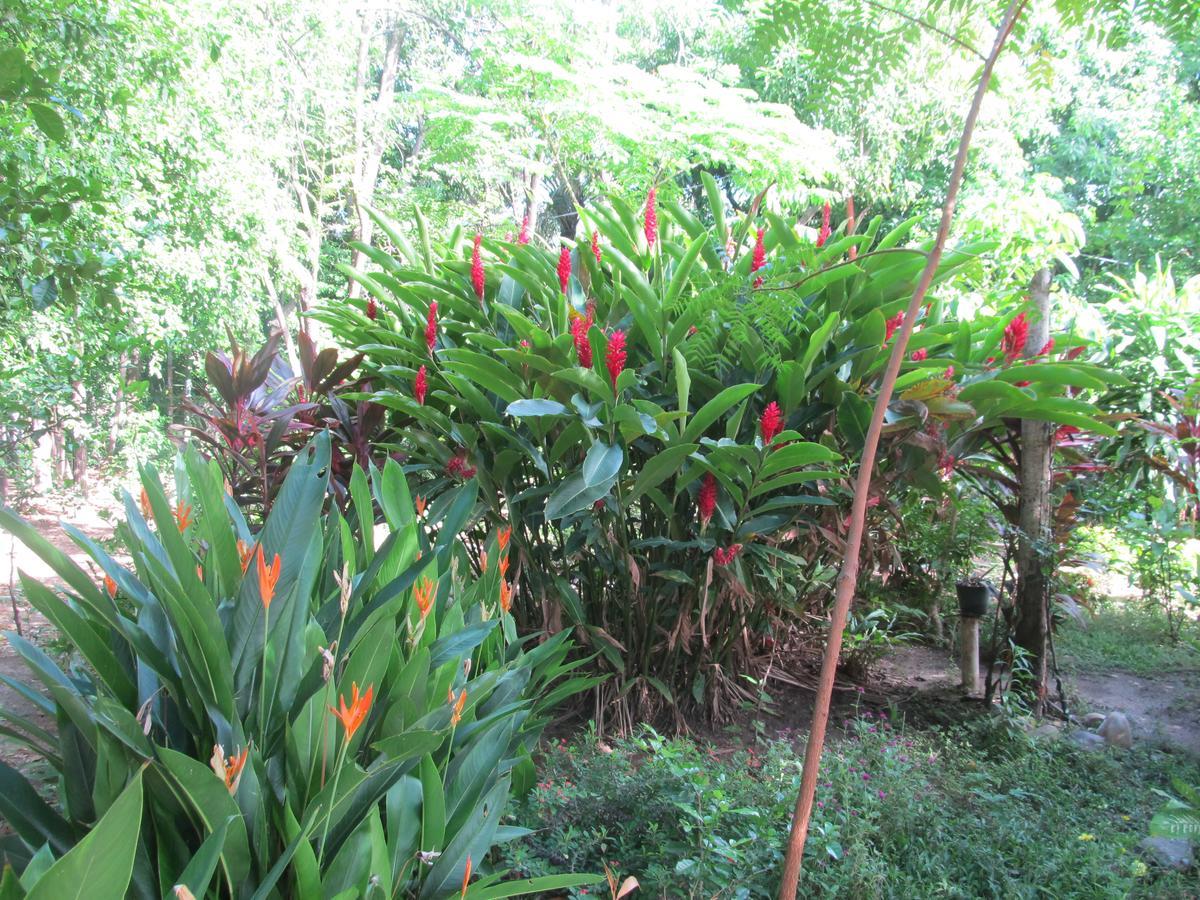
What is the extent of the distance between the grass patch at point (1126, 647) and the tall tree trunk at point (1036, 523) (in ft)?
3.00

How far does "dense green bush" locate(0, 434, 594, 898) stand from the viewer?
1.16 metres

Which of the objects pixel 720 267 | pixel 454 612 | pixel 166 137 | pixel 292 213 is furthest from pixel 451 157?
pixel 454 612

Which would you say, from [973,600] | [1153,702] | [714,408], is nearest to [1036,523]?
[973,600]

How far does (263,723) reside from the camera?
1.34 meters

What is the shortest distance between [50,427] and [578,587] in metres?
2.39

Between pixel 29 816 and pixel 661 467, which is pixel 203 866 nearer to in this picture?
pixel 29 816

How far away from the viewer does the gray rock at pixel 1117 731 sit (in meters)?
2.63

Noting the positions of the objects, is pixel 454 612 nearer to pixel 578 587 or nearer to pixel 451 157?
pixel 578 587

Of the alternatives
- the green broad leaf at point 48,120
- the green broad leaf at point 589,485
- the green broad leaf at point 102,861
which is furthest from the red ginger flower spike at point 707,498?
the green broad leaf at point 48,120

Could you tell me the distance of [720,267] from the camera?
254 centimetres

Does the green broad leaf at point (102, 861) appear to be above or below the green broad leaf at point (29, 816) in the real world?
above

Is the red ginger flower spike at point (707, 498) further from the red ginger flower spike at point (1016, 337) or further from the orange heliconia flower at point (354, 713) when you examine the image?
the orange heliconia flower at point (354, 713)

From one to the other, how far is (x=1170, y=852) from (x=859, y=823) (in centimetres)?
80

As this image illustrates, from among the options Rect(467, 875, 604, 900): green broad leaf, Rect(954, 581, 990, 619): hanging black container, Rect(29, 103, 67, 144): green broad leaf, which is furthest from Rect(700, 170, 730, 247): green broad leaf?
Rect(467, 875, 604, 900): green broad leaf
